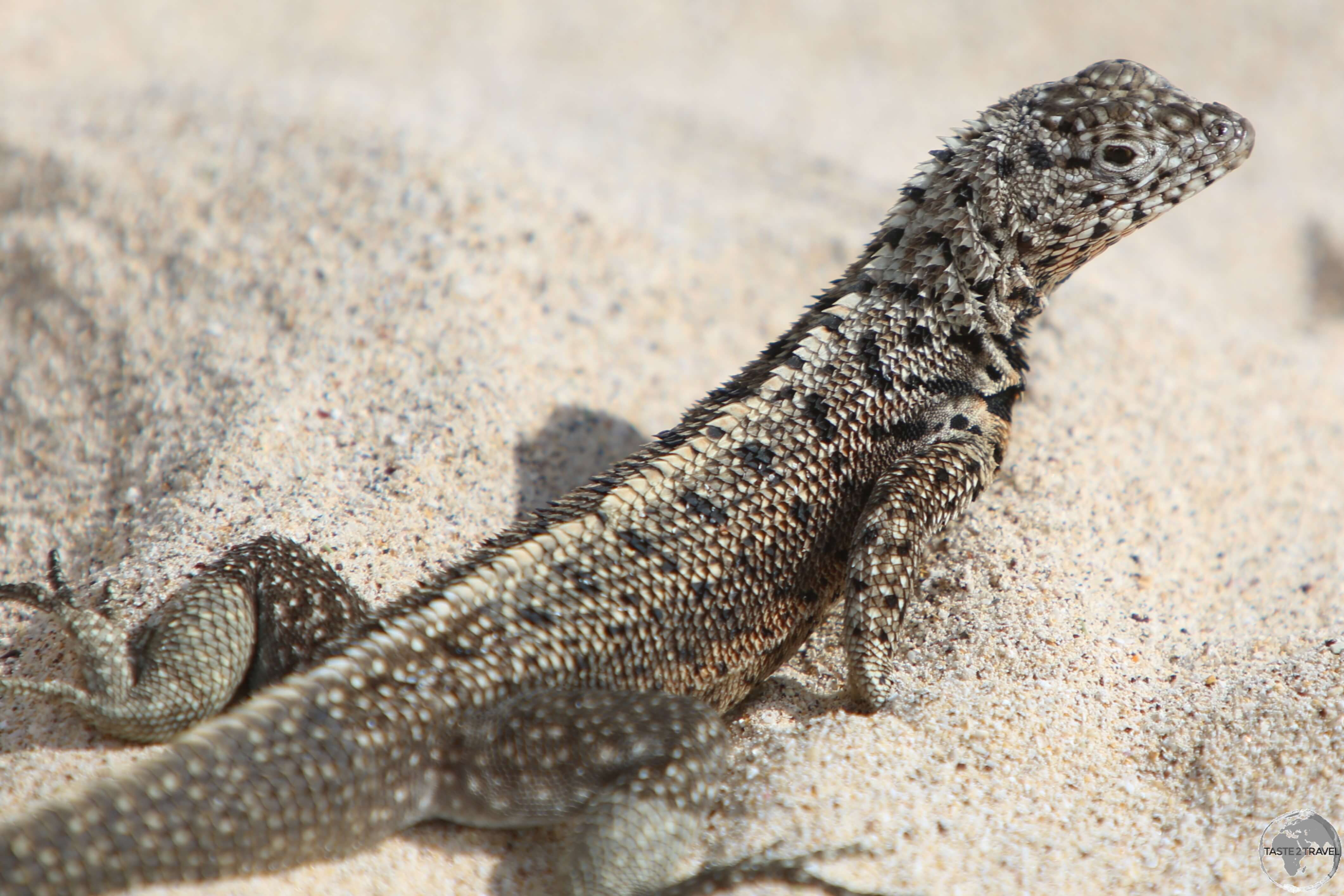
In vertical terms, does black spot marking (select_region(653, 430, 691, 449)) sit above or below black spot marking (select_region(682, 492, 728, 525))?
above

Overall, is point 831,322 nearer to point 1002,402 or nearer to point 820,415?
point 820,415

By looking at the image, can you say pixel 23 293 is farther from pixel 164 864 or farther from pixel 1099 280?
pixel 1099 280

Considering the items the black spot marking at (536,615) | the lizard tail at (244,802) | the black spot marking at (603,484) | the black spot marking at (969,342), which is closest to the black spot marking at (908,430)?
the black spot marking at (969,342)

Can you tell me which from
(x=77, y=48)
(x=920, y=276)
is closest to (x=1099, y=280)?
(x=920, y=276)

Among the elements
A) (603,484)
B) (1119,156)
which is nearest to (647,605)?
(603,484)

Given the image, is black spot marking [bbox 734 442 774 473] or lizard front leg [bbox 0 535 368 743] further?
black spot marking [bbox 734 442 774 473]

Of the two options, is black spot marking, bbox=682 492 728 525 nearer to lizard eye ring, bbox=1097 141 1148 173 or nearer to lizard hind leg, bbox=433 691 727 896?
lizard hind leg, bbox=433 691 727 896

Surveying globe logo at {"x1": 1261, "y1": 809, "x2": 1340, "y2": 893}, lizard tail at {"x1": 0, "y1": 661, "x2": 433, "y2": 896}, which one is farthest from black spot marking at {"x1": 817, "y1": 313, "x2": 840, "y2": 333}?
globe logo at {"x1": 1261, "y1": 809, "x2": 1340, "y2": 893}
